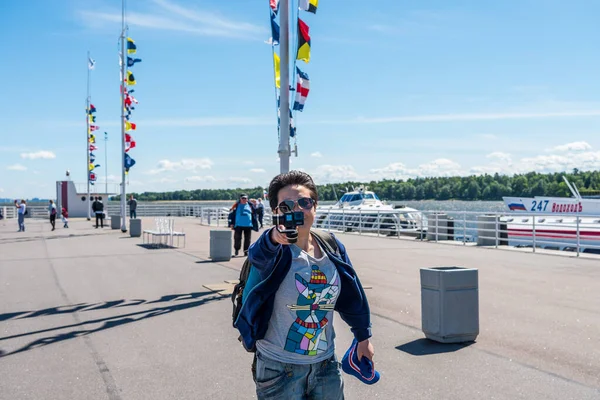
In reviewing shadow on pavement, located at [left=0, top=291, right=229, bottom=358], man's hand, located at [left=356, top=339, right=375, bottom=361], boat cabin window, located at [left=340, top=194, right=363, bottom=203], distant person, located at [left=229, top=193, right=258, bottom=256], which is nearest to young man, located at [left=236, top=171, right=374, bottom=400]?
man's hand, located at [left=356, top=339, right=375, bottom=361]

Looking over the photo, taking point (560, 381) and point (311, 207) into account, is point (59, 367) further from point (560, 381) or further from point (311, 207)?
point (560, 381)

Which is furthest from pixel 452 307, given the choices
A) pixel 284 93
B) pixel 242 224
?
pixel 242 224

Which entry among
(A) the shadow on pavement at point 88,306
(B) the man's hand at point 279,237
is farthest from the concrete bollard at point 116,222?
(B) the man's hand at point 279,237

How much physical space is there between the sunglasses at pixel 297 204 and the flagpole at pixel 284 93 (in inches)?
293

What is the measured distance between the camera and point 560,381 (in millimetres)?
5535

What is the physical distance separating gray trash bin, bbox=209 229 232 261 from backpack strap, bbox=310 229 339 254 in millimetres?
Answer: 12794

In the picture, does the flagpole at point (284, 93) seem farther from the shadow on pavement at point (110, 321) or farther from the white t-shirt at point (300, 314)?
the white t-shirt at point (300, 314)

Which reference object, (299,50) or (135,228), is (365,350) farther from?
(135,228)

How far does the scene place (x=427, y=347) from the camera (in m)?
6.77

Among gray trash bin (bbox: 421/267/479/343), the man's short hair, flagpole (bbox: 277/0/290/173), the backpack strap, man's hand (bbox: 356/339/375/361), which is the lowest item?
gray trash bin (bbox: 421/267/479/343)

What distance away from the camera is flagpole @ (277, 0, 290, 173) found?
1040 cm

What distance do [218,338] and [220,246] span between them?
28.1 ft

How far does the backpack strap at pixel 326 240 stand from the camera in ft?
10.0

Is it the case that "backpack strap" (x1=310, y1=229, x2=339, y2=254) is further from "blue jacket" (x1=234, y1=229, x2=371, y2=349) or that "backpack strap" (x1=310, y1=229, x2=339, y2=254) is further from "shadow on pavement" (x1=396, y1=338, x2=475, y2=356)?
"shadow on pavement" (x1=396, y1=338, x2=475, y2=356)
